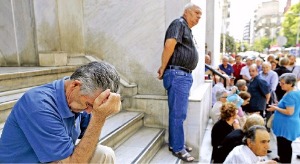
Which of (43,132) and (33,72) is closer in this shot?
(43,132)

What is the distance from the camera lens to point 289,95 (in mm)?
3867

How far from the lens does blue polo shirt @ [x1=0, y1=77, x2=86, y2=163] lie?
1.23m

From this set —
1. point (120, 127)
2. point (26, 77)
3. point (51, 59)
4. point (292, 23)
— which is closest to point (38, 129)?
point (120, 127)

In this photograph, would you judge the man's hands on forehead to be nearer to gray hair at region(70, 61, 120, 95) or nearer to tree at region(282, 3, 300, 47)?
gray hair at region(70, 61, 120, 95)

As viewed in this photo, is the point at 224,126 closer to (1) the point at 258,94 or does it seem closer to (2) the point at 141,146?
(2) the point at 141,146

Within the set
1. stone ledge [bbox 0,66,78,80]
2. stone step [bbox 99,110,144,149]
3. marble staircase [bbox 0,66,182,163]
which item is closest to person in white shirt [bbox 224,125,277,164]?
marble staircase [bbox 0,66,182,163]

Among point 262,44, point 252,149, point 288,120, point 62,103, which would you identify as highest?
point 262,44

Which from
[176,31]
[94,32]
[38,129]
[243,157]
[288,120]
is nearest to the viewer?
[38,129]

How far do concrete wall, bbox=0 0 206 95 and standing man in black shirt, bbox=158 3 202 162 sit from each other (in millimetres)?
676

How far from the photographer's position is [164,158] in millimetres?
3082

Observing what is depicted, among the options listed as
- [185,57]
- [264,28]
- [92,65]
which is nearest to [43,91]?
[92,65]

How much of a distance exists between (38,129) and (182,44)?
6.95ft

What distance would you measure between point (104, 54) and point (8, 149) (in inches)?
112

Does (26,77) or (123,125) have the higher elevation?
(26,77)
